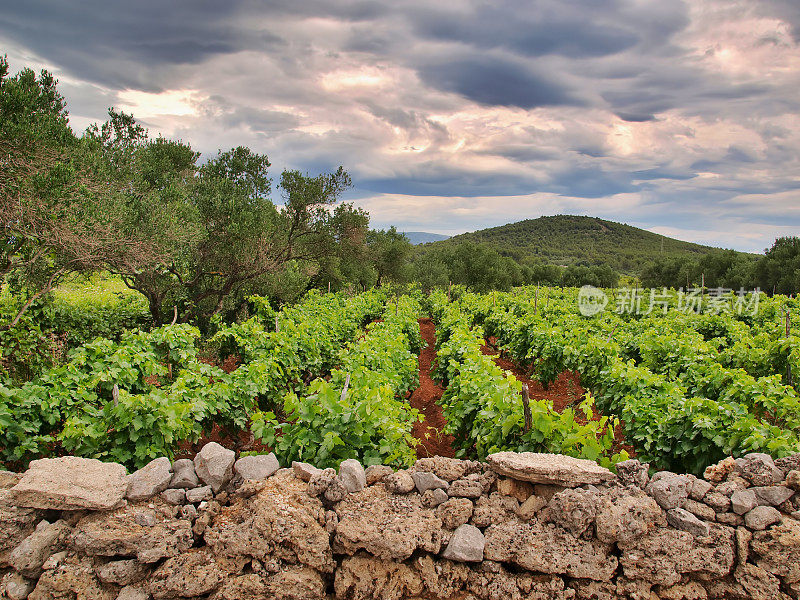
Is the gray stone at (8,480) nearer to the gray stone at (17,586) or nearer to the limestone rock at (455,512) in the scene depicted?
the gray stone at (17,586)

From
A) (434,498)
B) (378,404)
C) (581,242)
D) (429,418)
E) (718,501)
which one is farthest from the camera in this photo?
(581,242)

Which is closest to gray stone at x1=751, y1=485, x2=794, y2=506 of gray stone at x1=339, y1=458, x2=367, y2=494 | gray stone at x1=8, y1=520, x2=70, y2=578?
gray stone at x1=339, y1=458, x2=367, y2=494

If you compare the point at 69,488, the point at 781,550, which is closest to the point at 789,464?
the point at 781,550

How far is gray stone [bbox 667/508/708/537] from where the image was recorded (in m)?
3.72

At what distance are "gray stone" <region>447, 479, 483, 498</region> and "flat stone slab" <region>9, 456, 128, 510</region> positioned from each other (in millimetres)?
2883

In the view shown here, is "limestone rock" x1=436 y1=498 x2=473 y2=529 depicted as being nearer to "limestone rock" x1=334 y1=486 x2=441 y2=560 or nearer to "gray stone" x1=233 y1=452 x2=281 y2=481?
"limestone rock" x1=334 y1=486 x2=441 y2=560

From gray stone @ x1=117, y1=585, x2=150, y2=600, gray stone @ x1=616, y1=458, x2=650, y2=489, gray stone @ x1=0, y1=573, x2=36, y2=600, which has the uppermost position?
gray stone @ x1=616, y1=458, x2=650, y2=489

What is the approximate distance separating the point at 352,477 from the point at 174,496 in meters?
1.55

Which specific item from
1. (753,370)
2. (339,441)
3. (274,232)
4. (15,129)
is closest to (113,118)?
(274,232)

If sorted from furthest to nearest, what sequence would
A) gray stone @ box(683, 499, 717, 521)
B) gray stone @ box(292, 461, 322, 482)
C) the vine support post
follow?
the vine support post, gray stone @ box(292, 461, 322, 482), gray stone @ box(683, 499, 717, 521)

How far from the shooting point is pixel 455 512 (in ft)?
12.9

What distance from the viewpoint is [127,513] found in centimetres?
383

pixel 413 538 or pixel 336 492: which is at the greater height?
pixel 336 492

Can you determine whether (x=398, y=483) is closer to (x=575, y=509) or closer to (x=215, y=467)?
(x=575, y=509)
